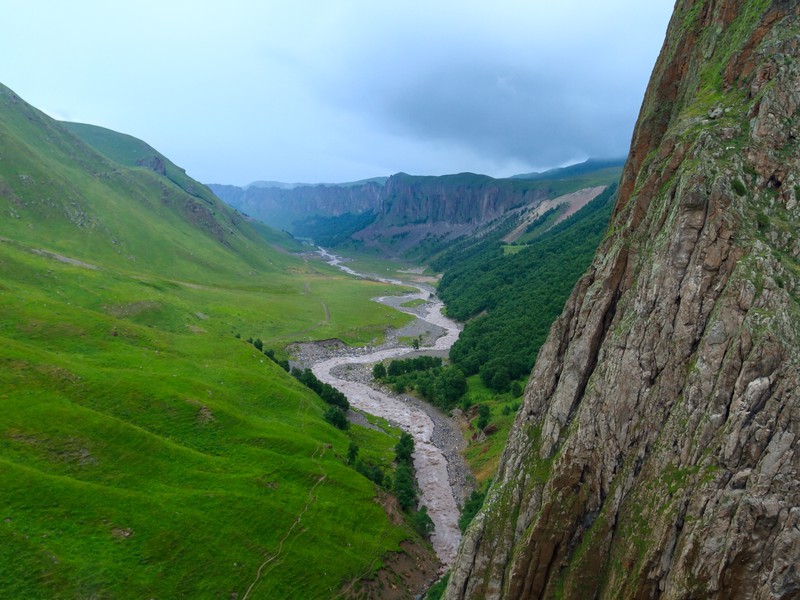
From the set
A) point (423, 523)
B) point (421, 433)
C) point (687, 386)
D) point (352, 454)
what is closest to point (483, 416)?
point (421, 433)

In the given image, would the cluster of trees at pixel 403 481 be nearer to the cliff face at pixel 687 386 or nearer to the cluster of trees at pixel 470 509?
the cluster of trees at pixel 470 509

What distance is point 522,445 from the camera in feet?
131

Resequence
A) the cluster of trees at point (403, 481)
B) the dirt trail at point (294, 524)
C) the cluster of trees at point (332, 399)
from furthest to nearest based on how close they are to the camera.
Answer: the cluster of trees at point (332, 399), the cluster of trees at point (403, 481), the dirt trail at point (294, 524)

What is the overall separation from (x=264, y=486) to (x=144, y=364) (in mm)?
35317

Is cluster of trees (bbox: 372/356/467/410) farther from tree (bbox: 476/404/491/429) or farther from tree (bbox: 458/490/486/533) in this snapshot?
tree (bbox: 458/490/486/533)

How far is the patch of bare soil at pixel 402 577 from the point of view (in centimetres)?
5184

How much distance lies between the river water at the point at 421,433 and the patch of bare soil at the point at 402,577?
8.83ft

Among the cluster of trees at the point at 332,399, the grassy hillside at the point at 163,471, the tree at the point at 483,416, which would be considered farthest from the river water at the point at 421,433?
the tree at the point at 483,416

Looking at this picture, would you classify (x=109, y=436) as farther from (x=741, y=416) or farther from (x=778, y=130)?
(x=778, y=130)

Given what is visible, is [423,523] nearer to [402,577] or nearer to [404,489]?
[404,489]

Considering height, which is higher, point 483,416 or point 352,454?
point 483,416

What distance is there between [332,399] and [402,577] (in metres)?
47.8

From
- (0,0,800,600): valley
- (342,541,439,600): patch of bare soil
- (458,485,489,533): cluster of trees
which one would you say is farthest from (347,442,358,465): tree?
(458,485,489,533): cluster of trees

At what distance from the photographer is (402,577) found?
55594 mm
